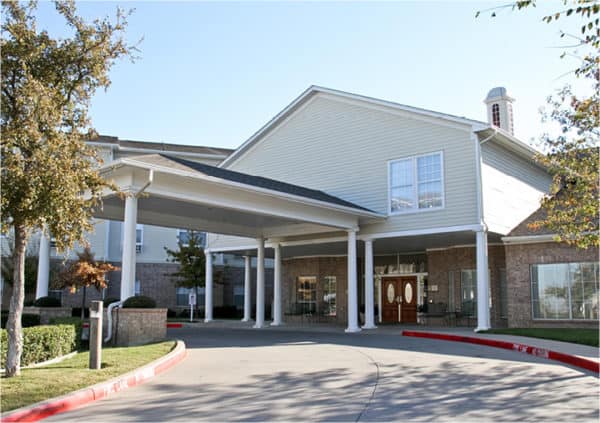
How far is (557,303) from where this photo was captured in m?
21.0

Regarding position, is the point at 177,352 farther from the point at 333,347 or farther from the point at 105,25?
the point at 105,25

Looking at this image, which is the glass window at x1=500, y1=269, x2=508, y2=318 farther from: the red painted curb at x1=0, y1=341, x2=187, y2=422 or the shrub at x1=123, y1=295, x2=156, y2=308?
the red painted curb at x1=0, y1=341, x2=187, y2=422

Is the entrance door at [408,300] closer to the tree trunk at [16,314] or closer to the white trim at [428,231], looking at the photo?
the white trim at [428,231]

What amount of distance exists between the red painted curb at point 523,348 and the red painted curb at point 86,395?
7821 mm

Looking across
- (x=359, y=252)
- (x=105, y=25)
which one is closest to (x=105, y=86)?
(x=105, y=25)

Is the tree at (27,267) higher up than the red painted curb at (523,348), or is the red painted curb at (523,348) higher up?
the tree at (27,267)

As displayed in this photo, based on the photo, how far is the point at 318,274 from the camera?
99.6 feet

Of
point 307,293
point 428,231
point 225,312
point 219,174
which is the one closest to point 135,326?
point 219,174

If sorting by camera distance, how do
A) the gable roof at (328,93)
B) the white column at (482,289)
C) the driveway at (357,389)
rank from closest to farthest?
1. the driveway at (357,389)
2. the white column at (482,289)
3. the gable roof at (328,93)

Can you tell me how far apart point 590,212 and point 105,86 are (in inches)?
387

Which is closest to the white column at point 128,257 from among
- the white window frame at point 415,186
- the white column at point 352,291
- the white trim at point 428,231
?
the white column at point 352,291

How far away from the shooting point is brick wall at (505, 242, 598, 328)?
68.9ft

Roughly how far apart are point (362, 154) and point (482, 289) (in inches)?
277

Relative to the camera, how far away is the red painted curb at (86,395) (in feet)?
23.1
